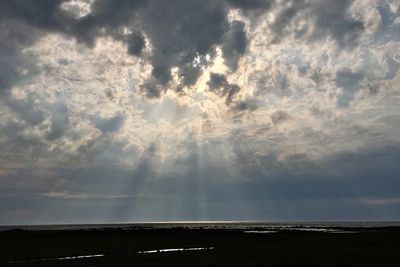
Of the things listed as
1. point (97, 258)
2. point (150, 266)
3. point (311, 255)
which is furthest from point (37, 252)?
point (311, 255)

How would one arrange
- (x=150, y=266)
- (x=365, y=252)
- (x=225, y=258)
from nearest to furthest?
(x=150, y=266) → (x=225, y=258) → (x=365, y=252)

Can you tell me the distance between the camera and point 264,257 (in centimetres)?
4066

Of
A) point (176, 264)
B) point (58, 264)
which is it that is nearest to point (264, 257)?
point (176, 264)

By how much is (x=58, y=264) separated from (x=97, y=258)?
5000 mm

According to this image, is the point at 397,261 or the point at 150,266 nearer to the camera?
the point at 150,266

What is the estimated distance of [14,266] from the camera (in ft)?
114

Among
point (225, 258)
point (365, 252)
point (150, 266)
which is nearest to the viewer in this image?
point (150, 266)

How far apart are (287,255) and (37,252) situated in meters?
25.4

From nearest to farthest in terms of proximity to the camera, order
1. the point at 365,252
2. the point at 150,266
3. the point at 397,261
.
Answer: the point at 150,266 < the point at 397,261 < the point at 365,252

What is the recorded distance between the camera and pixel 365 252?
45000mm

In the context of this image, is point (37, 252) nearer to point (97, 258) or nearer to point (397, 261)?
point (97, 258)

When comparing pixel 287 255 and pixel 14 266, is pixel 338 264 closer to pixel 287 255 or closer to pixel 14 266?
pixel 287 255

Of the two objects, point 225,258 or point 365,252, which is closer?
point 225,258

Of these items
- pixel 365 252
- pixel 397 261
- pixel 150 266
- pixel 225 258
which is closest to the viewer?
pixel 150 266
